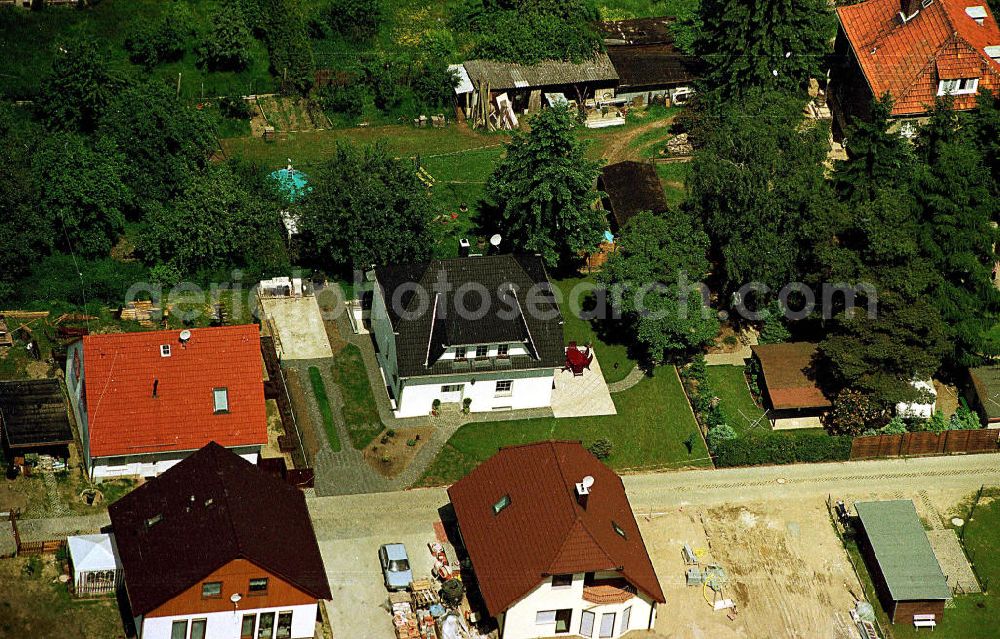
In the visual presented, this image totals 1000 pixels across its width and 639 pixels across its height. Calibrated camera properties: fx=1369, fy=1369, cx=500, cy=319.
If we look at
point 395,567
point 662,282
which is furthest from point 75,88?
point 395,567

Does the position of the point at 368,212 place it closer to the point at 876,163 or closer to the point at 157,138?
the point at 157,138

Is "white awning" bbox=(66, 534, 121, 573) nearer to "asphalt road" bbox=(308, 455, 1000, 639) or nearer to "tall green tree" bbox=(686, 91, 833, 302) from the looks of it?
"asphalt road" bbox=(308, 455, 1000, 639)

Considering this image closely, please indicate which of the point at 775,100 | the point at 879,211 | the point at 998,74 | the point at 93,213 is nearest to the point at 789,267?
the point at 879,211

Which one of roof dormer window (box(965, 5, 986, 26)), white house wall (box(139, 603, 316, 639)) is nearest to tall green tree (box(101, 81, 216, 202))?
white house wall (box(139, 603, 316, 639))

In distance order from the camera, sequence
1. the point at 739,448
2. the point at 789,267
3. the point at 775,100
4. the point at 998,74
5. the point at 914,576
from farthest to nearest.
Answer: the point at 998,74
the point at 775,100
the point at 789,267
the point at 739,448
the point at 914,576

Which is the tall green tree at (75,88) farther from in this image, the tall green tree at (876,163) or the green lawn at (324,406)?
the tall green tree at (876,163)

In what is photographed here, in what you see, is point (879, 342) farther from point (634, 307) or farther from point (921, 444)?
point (634, 307)
